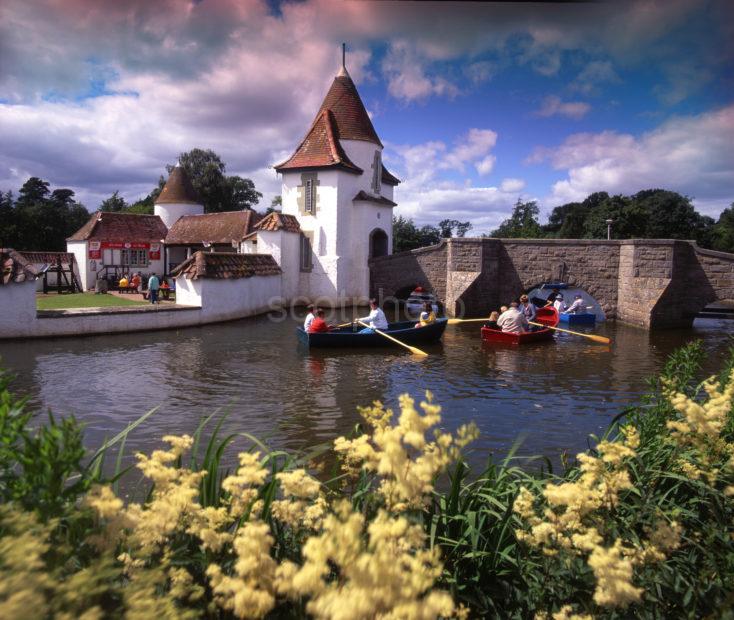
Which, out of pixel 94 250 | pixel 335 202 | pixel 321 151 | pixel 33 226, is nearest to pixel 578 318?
pixel 335 202

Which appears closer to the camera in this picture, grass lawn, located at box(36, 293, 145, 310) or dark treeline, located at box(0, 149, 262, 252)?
grass lawn, located at box(36, 293, 145, 310)

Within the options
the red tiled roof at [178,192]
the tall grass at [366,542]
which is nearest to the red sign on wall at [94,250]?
the red tiled roof at [178,192]

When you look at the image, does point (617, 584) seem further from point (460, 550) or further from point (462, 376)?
point (462, 376)

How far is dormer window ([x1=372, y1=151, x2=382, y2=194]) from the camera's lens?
31.9 m

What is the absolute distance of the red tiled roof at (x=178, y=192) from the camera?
42969 mm

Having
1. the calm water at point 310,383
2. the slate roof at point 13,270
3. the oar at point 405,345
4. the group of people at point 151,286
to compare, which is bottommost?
the calm water at point 310,383

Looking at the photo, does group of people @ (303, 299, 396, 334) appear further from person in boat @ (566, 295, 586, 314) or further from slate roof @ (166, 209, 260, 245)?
slate roof @ (166, 209, 260, 245)

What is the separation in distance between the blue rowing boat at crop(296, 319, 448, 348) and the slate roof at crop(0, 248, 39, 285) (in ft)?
27.6

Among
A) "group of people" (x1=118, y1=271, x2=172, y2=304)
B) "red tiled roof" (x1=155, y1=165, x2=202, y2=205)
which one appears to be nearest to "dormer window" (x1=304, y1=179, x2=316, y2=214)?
"group of people" (x1=118, y1=271, x2=172, y2=304)

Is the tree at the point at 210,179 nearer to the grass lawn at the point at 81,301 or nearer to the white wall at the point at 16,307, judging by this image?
the grass lawn at the point at 81,301

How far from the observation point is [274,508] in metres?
2.94

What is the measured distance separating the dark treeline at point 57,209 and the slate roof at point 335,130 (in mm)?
25478

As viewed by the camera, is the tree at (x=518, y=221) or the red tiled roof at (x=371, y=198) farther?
the tree at (x=518, y=221)

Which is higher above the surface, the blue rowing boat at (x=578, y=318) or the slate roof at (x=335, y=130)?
the slate roof at (x=335, y=130)
